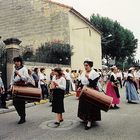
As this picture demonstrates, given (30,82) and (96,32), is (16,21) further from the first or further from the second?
(30,82)

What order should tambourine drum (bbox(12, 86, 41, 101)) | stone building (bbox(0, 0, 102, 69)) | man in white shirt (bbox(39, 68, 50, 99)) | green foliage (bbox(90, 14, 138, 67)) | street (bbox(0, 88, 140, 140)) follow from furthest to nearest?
green foliage (bbox(90, 14, 138, 67))
stone building (bbox(0, 0, 102, 69))
man in white shirt (bbox(39, 68, 50, 99))
tambourine drum (bbox(12, 86, 41, 101))
street (bbox(0, 88, 140, 140))

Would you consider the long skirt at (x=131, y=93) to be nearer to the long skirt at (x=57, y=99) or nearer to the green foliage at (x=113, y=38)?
the long skirt at (x=57, y=99)

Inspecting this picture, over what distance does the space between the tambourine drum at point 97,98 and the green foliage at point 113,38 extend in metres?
38.9

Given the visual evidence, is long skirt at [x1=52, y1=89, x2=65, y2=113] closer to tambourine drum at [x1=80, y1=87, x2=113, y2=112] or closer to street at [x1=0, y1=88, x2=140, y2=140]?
street at [x1=0, y1=88, x2=140, y2=140]

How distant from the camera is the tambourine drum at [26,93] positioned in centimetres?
880

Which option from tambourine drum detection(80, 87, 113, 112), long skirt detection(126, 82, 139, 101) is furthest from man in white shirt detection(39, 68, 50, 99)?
tambourine drum detection(80, 87, 113, 112)

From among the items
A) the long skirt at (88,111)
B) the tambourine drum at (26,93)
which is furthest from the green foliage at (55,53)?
the long skirt at (88,111)

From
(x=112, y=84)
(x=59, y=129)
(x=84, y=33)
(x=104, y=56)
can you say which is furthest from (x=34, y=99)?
(x=104, y=56)

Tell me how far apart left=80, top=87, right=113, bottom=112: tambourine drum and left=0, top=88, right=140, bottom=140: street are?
1.87ft

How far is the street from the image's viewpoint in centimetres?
721

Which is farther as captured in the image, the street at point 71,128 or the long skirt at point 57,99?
the long skirt at point 57,99

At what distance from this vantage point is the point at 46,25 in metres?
31.2

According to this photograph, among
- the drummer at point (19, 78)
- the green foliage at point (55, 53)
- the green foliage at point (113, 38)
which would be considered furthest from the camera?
the green foliage at point (113, 38)

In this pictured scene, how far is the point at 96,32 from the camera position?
124 ft
